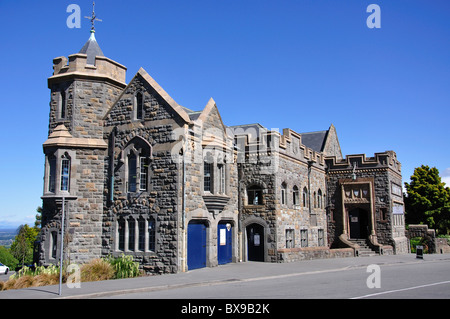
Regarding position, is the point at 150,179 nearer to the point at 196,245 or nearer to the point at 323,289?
the point at 196,245

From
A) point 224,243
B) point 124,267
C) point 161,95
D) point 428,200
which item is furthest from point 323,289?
point 428,200

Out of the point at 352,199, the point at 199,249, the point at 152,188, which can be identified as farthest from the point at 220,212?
the point at 352,199

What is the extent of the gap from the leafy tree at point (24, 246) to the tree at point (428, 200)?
141 ft

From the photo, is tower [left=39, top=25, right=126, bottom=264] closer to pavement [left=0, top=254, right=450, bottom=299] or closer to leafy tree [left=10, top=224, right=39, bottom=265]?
pavement [left=0, top=254, right=450, bottom=299]

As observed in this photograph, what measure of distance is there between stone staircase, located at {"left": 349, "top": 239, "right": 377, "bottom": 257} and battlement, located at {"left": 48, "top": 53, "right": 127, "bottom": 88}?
63.0 ft

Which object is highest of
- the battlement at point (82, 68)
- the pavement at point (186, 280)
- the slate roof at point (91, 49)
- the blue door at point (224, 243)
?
the slate roof at point (91, 49)

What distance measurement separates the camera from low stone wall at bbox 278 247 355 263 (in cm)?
2295

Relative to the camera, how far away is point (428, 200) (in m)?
44.8

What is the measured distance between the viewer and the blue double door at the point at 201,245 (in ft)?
64.3

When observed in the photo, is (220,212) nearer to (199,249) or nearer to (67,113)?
(199,249)

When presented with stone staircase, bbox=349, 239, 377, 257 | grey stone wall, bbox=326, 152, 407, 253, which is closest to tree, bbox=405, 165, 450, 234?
grey stone wall, bbox=326, 152, 407, 253

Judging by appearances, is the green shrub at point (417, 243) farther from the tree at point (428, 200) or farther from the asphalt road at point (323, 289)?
the asphalt road at point (323, 289)

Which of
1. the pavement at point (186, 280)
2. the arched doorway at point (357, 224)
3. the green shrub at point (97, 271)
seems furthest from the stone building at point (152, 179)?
the arched doorway at point (357, 224)
